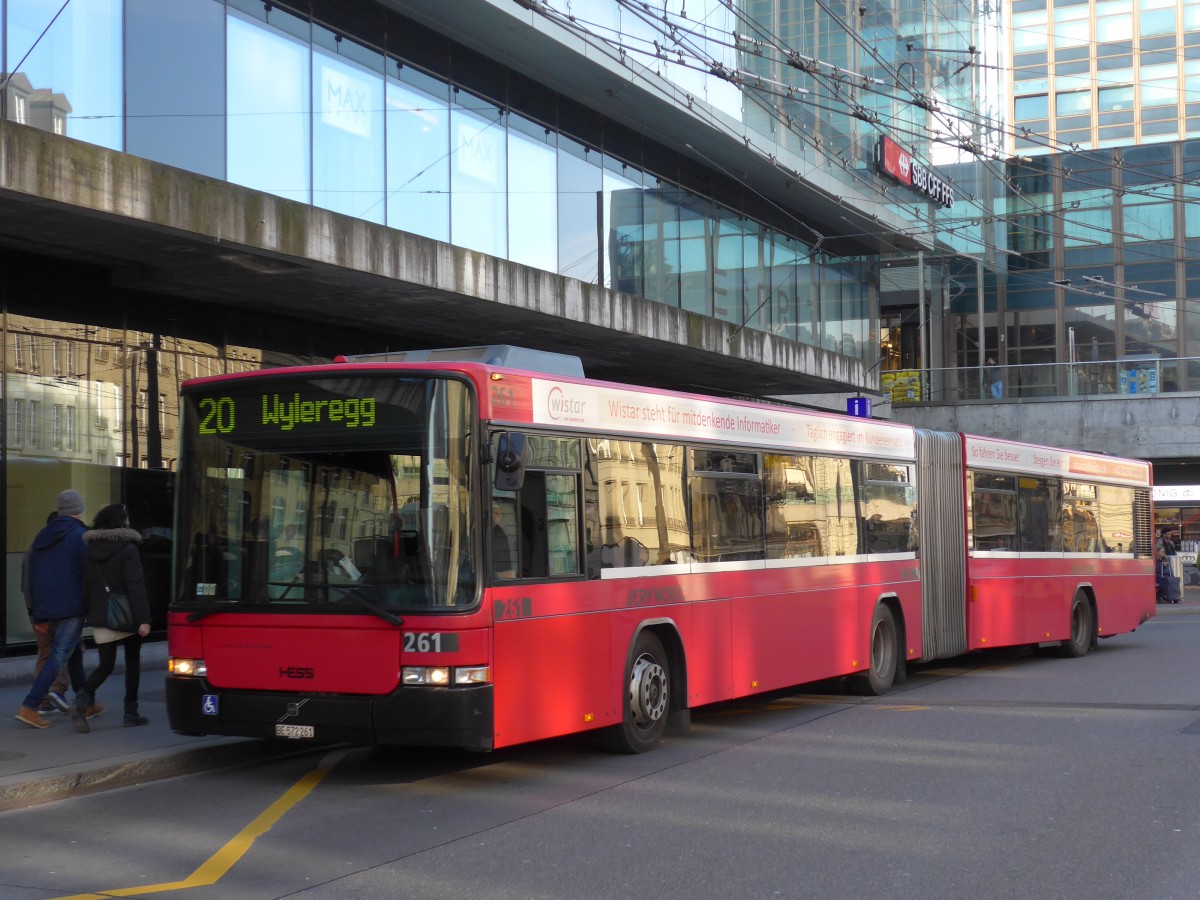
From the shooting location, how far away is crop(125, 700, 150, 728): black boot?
432 inches

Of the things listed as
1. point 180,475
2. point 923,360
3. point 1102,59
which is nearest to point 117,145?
point 180,475

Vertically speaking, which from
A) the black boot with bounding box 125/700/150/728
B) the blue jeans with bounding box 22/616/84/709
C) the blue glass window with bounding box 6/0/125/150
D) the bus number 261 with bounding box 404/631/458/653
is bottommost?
the black boot with bounding box 125/700/150/728

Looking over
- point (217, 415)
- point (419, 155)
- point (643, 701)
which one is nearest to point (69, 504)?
point (217, 415)

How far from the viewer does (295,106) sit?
16578mm

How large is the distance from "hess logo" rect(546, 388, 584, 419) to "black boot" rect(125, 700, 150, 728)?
4.34 m

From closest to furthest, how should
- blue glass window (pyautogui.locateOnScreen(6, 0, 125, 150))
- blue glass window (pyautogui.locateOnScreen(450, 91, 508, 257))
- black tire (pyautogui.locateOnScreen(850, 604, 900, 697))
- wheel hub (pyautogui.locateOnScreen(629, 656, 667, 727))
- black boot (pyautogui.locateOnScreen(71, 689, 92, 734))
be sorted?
wheel hub (pyautogui.locateOnScreen(629, 656, 667, 727))
black boot (pyautogui.locateOnScreen(71, 689, 92, 734))
blue glass window (pyautogui.locateOnScreen(6, 0, 125, 150))
black tire (pyautogui.locateOnScreen(850, 604, 900, 697))
blue glass window (pyautogui.locateOnScreen(450, 91, 508, 257))

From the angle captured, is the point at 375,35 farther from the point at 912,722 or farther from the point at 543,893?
the point at 543,893

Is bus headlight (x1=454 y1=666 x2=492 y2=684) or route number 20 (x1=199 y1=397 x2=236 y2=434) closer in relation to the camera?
bus headlight (x1=454 y1=666 x2=492 y2=684)

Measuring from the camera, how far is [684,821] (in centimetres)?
776

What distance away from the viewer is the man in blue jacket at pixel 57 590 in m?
10.7

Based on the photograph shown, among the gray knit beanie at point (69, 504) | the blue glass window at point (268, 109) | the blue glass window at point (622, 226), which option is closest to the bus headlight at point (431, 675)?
the gray knit beanie at point (69, 504)

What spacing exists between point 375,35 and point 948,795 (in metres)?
13.1

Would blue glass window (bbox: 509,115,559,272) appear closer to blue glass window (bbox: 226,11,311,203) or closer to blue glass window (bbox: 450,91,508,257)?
blue glass window (bbox: 450,91,508,257)

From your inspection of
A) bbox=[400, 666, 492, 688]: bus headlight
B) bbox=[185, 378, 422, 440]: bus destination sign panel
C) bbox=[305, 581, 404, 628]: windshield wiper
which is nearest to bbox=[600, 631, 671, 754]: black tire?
bbox=[400, 666, 492, 688]: bus headlight
